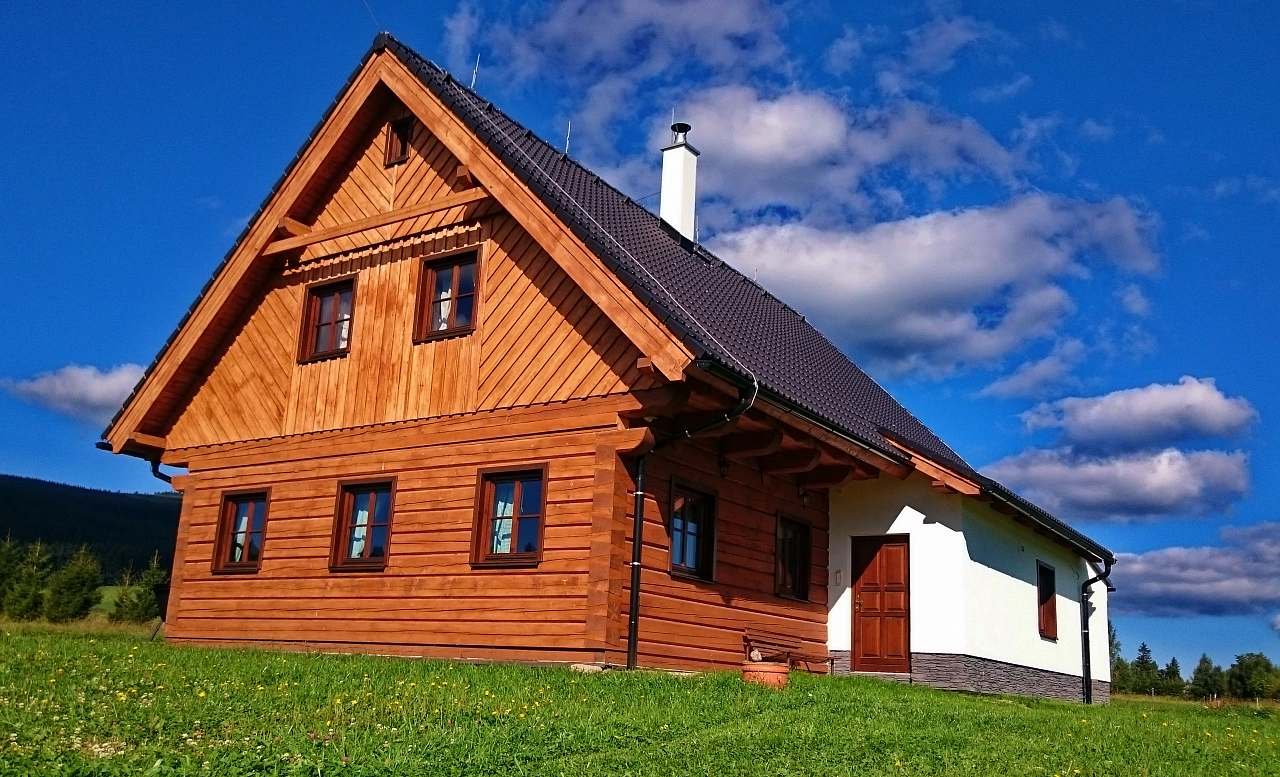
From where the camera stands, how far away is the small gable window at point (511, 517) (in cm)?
1261

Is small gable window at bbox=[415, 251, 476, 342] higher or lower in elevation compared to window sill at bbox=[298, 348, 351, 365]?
higher

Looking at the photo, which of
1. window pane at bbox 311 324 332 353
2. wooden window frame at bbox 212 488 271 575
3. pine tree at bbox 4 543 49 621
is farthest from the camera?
pine tree at bbox 4 543 49 621

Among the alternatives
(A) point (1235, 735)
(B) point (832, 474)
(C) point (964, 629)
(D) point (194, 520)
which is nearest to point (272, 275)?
(D) point (194, 520)

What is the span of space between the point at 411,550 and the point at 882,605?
20.4 ft

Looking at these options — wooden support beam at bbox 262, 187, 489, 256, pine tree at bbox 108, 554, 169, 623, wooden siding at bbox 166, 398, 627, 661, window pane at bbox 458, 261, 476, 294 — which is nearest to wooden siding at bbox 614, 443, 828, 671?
wooden siding at bbox 166, 398, 627, 661

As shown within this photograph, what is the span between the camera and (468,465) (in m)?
13.3

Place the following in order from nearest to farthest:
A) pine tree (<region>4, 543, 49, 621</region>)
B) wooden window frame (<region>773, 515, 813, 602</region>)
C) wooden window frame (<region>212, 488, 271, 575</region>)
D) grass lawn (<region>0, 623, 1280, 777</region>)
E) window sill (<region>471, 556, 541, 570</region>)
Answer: grass lawn (<region>0, 623, 1280, 777</region>)
window sill (<region>471, 556, 541, 570</region>)
wooden window frame (<region>773, 515, 813, 602</region>)
wooden window frame (<region>212, 488, 271, 575</region>)
pine tree (<region>4, 543, 49, 621</region>)

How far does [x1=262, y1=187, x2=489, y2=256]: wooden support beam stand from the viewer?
13.9 metres

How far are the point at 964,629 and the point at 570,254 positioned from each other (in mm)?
7078

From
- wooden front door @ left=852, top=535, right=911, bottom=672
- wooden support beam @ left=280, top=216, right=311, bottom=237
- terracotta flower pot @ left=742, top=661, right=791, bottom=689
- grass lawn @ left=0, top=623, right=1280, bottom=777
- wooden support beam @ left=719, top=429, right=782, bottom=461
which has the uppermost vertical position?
wooden support beam @ left=280, top=216, right=311, bottom=237

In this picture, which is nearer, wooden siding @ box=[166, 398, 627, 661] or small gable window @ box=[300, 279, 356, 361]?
wooden siding @ box=[166, 398, 627, 661]

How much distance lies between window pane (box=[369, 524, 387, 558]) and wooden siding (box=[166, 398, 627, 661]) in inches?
11.6

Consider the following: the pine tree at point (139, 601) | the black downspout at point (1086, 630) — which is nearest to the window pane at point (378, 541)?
the black downspout at point (1086, 630)

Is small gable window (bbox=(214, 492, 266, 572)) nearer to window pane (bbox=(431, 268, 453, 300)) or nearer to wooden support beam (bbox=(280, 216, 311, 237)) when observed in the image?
wooden support beam (bbox=(280, 216, 311, 237))
